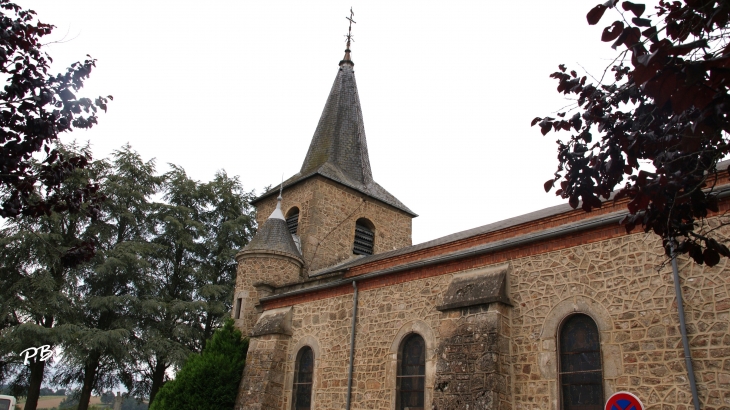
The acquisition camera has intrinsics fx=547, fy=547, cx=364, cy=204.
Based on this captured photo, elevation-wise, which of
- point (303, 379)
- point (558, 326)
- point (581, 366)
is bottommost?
point (303, 379)

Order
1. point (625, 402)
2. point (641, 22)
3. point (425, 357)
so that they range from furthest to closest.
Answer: point (425, 357) → point (625, 402) → point (641, 22)

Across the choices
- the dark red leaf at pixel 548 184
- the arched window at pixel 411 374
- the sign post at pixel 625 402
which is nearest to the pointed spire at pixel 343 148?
the arched window at pixel 411 374

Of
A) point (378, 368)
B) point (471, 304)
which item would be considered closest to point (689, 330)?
point (471, 304)

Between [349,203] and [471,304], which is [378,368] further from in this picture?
[349,203]

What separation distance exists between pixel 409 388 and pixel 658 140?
8080mm

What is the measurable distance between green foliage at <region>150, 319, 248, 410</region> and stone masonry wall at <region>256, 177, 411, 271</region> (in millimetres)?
4470

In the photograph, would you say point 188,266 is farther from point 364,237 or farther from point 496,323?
point 496,323

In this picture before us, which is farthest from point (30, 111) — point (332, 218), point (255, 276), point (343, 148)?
point (343, 148)

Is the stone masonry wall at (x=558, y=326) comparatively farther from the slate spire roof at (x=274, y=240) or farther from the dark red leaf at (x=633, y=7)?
the slate spire roof at (x=274, y=240)

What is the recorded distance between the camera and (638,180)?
3.84 meters

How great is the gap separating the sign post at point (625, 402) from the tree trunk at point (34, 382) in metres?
19.4

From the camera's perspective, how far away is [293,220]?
66.7 feet

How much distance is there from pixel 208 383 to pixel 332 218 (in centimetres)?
768

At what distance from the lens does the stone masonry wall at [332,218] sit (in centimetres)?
1891
